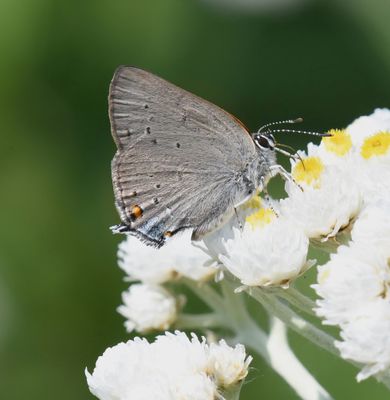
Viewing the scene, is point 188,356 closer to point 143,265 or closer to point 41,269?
point 143,265

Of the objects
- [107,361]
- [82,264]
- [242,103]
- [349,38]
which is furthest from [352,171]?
[349,38]

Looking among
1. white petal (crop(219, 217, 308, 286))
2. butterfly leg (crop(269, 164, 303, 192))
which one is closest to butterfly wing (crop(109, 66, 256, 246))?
butterfly leg (crop(269, 164, 303, 192))

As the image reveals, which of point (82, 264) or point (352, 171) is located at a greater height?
point (352, 171)

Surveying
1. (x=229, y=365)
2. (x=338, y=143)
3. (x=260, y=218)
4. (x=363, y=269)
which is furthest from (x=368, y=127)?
(x=229, y=365)

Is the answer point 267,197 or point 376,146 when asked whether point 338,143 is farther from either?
point 267,197

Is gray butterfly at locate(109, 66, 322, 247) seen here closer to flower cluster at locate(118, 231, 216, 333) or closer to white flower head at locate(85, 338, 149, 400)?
flower cluster at locate(118, 231, 216, 333)

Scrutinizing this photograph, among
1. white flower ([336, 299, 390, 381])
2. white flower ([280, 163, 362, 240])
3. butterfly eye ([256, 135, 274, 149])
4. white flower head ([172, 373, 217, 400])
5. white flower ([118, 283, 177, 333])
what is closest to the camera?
white flower ([336, 299, 390, 381])
